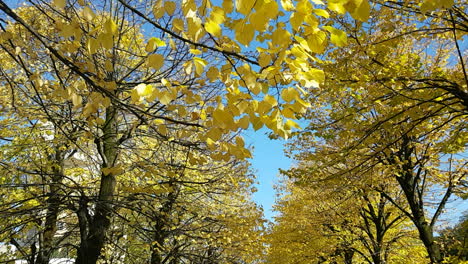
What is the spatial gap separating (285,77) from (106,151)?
4960 mm

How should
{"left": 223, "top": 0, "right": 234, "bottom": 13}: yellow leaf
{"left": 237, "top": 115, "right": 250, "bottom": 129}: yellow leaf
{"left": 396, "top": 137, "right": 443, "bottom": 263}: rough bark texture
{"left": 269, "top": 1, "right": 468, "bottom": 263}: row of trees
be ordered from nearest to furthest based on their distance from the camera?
{"left": 223, "top": 0, "right": 234, "bottom": 13}: yellow leaf
{"left": 237, "top": 115, "right": 250, "bottom": 129}: yellow leaf
{"left": 269, "top": 1, "right": 468, "bottom": 263}: row of trees
{"left": 396, "top": 137, "right": 443, "bottom": 263}: rough bark texture

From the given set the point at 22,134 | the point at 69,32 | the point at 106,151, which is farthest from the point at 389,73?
the point at 22,134

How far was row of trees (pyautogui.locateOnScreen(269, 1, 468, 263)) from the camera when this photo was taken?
15.4 feet

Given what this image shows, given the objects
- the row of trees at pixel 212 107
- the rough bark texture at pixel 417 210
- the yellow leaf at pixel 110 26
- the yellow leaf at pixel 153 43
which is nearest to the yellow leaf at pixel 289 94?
the row of trees at pixel 212 107

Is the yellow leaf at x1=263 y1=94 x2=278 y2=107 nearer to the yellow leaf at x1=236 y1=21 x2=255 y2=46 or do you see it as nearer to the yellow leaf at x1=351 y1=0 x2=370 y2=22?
the yellow leaf at x1=236 y1=21 x2=255 y2=46

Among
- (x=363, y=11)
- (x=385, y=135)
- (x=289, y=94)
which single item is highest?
(x=385, y=135)

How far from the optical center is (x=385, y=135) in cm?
733

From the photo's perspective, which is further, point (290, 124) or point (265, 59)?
point (290, 124)

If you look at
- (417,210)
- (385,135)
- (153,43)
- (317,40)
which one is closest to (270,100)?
(317,40)

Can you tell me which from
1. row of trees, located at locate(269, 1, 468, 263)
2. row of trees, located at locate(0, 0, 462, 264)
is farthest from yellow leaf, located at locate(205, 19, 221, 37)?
row of trees, located at locate(269, 1, 468, 263)

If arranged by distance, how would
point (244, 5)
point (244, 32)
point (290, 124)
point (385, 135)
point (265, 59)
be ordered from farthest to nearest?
1. point (385, 135)
2. point (290, 124)
3. point (265, 59)
4. point (244, 32)
5. point (244, 5)

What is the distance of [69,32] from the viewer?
198 cm

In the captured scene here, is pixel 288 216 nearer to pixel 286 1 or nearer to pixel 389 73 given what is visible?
pixel 389 73

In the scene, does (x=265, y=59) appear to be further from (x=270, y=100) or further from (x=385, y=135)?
(x=385, y=135)
